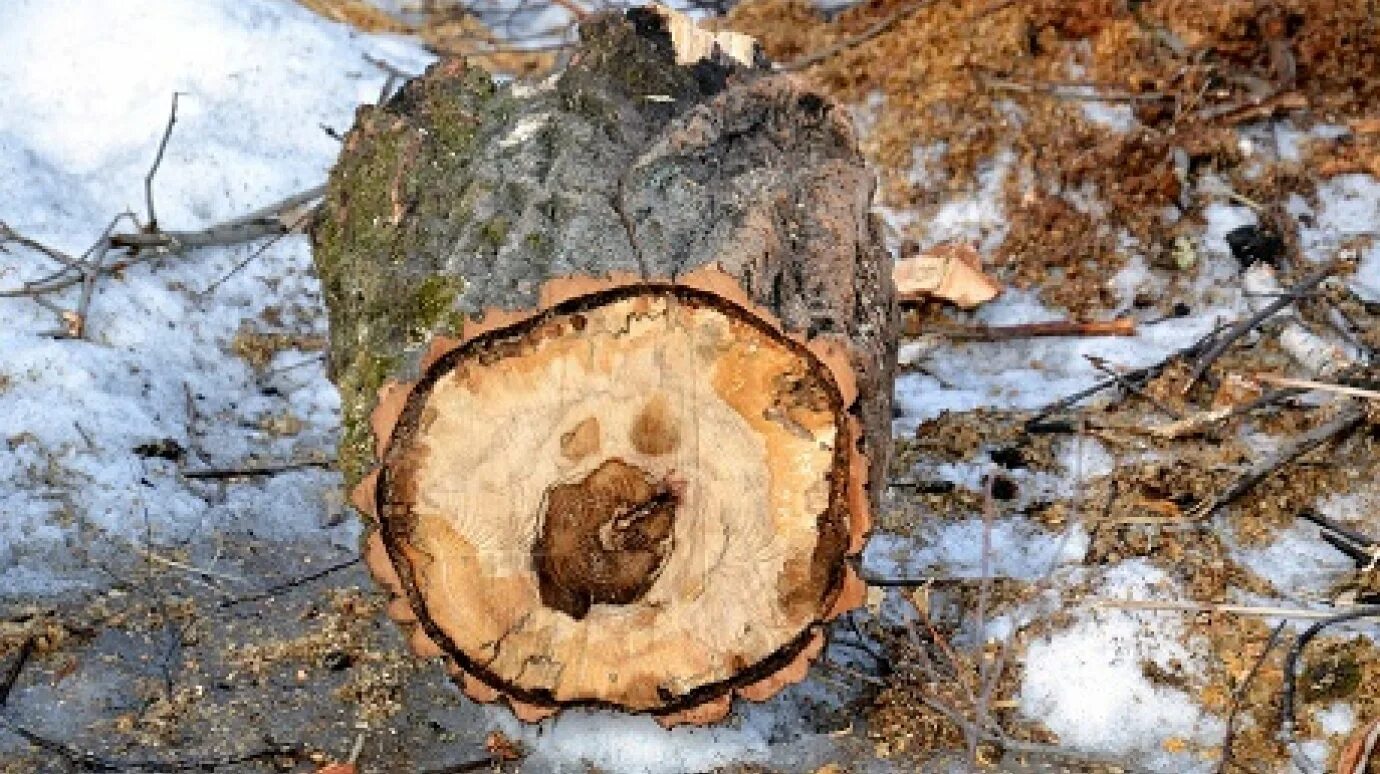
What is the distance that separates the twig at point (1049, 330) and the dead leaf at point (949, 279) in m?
0.11

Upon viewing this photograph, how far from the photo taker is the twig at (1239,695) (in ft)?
9.02

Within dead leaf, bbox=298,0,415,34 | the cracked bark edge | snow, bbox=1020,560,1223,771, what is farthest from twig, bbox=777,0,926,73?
the cracked bark edge

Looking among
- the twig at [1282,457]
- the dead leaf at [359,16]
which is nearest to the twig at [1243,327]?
the twig at [1282,457]

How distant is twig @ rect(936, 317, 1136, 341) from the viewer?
436 cm

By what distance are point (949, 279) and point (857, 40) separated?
1244 mm

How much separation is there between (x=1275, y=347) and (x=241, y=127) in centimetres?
310

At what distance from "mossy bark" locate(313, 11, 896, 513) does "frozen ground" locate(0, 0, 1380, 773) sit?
51 centimetres

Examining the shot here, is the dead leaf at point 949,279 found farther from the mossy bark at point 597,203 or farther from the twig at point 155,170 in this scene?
the twig at point 155,170

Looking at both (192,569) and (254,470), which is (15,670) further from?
(254,470)

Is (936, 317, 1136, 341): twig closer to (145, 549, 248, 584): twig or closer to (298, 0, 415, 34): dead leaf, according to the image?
(145, 549, 248, 584): twig

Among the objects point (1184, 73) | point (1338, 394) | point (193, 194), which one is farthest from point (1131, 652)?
point (193, 194)

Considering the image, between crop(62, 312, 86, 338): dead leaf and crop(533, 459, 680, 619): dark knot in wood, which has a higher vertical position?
crop(62, 312, 86, 338): dead leaf

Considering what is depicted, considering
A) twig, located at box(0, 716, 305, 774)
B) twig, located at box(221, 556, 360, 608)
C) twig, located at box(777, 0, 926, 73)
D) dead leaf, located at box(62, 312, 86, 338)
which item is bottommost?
twig, located at box(0, 716, 305, 774)

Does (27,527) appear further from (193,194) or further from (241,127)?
(241,127)
